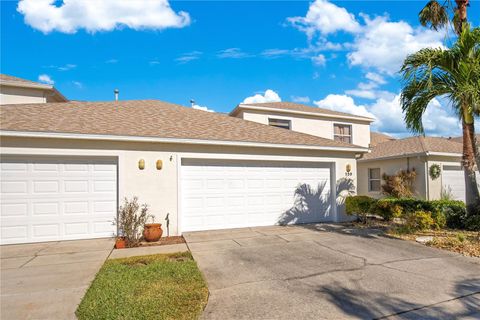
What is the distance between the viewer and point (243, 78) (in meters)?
18.0

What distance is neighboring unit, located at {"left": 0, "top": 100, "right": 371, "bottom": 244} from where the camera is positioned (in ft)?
24.8

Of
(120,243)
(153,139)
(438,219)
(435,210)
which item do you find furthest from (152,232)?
(435,210)

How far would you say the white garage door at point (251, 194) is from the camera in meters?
8.97

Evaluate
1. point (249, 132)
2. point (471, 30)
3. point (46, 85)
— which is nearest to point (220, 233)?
point (249, 132)

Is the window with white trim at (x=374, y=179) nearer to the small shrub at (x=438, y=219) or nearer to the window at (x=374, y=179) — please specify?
the window at (x=374, y=179)

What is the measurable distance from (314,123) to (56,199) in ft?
48.5

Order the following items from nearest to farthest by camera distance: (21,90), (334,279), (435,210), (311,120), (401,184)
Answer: (334,279)
(435,210)
(21,90)
(401,184)
(311,120)

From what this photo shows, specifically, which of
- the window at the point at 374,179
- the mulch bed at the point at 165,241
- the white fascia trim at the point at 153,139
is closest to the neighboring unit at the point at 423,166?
the window at the point at 374,179

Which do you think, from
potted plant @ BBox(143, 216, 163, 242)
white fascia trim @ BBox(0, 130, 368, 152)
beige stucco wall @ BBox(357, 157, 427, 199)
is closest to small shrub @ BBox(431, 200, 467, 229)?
white fascia trim @ BBox(0, 130, 368, 152)

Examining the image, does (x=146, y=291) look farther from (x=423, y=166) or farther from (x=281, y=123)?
(x=423, y=166)

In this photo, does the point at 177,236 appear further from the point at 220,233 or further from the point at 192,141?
the point at 192,141

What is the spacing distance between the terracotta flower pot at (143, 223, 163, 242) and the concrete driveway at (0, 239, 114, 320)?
91cm

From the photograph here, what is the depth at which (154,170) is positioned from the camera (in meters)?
8.41

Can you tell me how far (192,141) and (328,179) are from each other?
18.0ft
